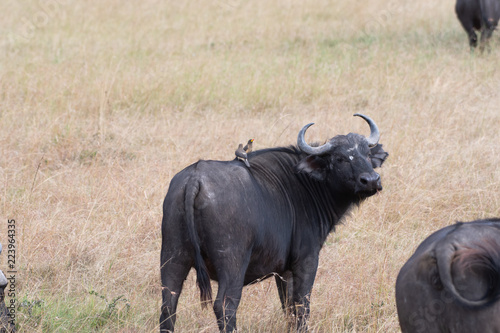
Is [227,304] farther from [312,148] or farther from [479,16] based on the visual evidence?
[479,16]

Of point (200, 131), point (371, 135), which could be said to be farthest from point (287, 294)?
point (200, 131)

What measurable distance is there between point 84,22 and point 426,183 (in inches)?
343

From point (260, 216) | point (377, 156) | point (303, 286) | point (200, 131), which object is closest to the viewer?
point (260, 216)

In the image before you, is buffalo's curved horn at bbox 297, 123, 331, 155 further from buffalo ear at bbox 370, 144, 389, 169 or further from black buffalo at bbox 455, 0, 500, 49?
black buffalo at bbox 455, 0, 500, 49

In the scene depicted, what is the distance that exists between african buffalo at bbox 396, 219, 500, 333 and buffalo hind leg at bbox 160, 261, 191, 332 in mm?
1416

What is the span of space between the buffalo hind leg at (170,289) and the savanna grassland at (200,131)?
0.44m

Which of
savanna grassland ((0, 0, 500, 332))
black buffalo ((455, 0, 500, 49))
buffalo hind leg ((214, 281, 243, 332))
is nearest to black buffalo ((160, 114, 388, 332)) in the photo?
buffalo hind leg ((214, 281, 243, 332))

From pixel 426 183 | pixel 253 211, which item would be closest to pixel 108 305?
pixel 253 211

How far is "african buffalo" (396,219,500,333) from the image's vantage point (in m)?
2.65

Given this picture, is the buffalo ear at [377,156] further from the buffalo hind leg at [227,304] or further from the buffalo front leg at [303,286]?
the buffalo hind leg at [227,304]

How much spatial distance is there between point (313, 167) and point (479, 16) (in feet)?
28.1

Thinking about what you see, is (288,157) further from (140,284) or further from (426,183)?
(426,183)

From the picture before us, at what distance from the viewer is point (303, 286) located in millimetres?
4316

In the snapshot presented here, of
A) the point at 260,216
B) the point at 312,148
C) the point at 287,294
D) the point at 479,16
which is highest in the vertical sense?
the point at 479,16
